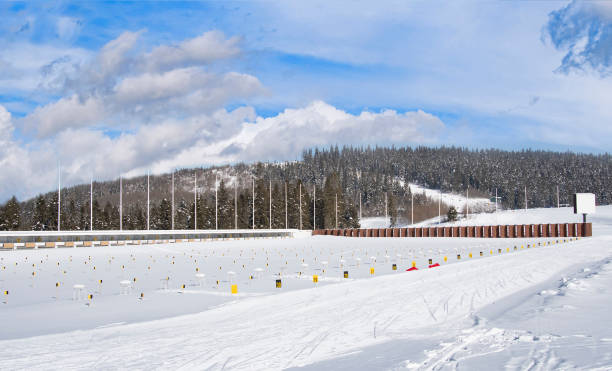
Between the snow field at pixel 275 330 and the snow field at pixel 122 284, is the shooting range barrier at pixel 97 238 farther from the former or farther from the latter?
the snow field at pixel 275 330

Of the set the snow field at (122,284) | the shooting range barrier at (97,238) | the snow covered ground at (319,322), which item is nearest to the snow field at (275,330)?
the snow covered ground at (319,322)

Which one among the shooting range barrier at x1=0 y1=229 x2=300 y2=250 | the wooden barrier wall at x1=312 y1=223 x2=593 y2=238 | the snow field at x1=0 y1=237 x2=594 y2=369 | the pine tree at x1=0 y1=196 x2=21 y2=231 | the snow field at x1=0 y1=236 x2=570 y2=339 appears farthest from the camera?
the pine tree at x1=0 y1=196 x2=21 y2=231

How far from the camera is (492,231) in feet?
262

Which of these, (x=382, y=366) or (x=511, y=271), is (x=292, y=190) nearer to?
A: (x=511, y=271)

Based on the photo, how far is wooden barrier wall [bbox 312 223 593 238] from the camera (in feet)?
232

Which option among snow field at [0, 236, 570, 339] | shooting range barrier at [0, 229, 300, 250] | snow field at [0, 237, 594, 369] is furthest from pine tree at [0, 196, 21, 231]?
snow field at [0, 237, 594, 369]

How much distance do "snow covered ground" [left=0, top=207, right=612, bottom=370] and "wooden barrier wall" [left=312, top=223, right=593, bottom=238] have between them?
45.9m

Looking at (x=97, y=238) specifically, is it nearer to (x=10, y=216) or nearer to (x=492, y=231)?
(x=10, y=216)

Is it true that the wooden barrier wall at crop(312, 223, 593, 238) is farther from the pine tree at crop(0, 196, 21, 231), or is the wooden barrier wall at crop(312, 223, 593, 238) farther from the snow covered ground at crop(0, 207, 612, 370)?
the pine tree at crop(0, 196, 21, 231)

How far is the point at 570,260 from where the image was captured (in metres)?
34.7

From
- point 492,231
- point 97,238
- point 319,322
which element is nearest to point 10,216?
point 97,238

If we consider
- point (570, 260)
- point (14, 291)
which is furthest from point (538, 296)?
point (14, 291)

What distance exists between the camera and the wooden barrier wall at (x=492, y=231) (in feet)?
232

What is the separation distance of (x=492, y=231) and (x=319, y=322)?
229ft
